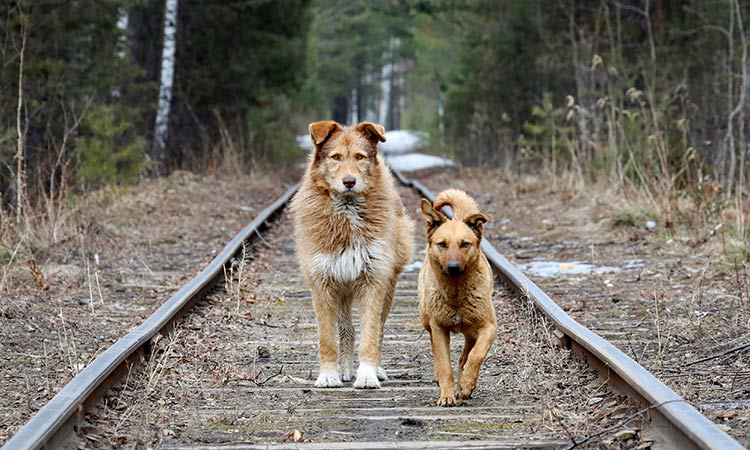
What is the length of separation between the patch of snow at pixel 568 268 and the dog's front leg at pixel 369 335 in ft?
13.8

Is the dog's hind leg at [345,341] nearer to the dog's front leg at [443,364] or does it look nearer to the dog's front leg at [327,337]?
the dog's front leg at [327,337]

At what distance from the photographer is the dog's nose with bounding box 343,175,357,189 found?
6.56 metres

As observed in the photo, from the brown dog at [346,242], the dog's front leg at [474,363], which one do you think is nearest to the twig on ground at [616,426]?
the dog's front leg at [474,363]

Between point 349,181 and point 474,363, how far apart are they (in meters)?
1.46

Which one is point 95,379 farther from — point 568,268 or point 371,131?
point 568,268

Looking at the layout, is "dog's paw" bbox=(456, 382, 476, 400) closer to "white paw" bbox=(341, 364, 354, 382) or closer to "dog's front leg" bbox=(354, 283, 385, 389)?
"dog's front leg" bbox=(354, 283, 385, 389)

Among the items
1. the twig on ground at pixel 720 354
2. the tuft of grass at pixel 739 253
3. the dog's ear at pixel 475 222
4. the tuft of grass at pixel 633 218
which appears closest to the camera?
the dog's ear at pixel 475 222

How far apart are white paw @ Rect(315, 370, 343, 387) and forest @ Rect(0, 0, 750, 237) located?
5144mm

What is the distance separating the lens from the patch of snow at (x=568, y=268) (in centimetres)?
1059

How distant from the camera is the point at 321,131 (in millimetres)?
6633

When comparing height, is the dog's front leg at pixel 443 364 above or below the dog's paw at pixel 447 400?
above

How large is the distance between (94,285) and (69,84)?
7.47m

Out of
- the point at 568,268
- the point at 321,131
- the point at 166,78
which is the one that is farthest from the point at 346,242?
the point at 166,78

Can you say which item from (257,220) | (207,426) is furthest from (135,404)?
(257,220)
